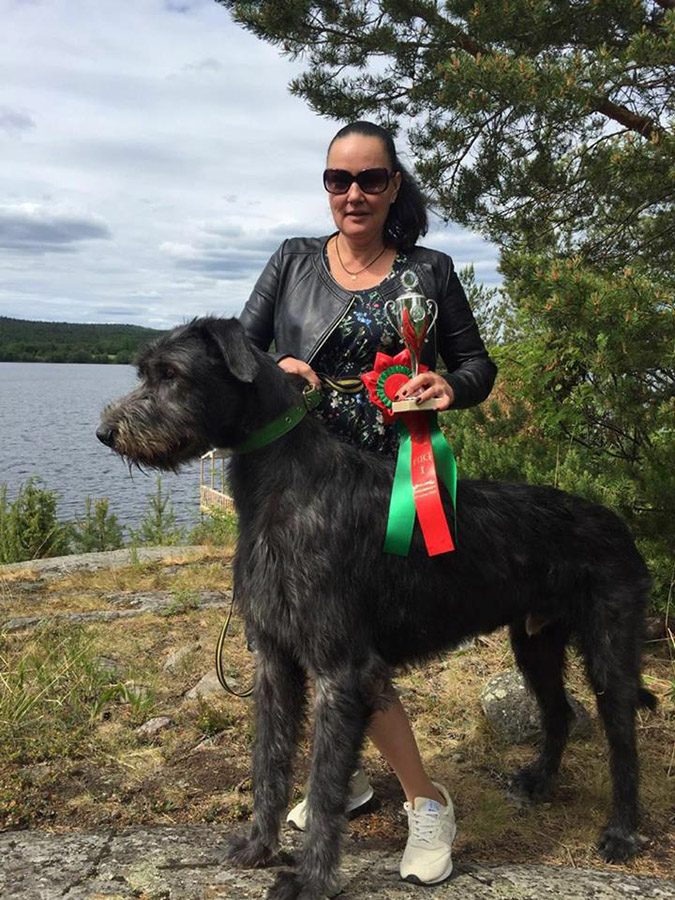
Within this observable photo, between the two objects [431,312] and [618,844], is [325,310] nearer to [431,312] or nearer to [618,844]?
[431,312]

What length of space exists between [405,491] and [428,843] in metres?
1.46

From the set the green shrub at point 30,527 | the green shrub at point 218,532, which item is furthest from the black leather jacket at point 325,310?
the green shrub at point 30,527

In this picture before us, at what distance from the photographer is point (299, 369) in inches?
122

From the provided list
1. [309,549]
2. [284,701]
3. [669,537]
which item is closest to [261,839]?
[284,701]

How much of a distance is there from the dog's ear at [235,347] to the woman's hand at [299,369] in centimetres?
24

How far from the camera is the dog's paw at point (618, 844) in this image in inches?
135

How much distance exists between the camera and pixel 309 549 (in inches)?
113

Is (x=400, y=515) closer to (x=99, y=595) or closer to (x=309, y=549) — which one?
(x=309, y=549)

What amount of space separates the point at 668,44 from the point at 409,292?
4403 millimetres

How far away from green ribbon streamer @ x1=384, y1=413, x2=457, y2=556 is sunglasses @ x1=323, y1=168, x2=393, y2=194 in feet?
3.17

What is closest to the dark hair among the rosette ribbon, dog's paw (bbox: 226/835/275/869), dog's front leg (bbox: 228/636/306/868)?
the rosette ribbon

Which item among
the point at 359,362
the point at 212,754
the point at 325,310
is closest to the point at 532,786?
the point at 212,754

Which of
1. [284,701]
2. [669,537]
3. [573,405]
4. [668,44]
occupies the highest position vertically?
[668,44]

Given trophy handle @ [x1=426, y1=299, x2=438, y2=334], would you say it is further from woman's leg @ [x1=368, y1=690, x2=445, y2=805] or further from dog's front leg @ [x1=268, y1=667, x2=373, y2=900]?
woman's leg @ [x1=368, y1=690, x2=445, y2=805]
